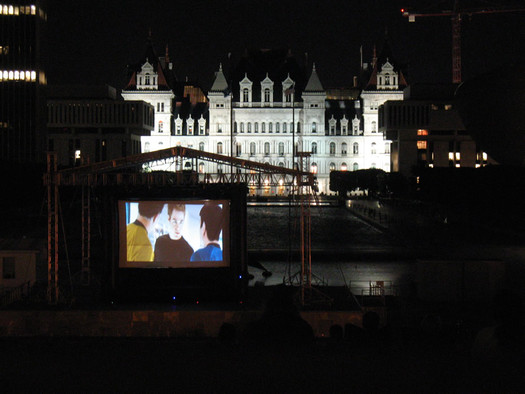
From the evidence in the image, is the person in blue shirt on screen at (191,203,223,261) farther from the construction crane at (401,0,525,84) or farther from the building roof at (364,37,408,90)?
the construction crane at (401,0,525,84)

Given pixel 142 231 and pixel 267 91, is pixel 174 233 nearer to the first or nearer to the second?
pixel 142 231

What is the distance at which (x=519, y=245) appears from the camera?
1064 inches

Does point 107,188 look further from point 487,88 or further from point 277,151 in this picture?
point 277,151

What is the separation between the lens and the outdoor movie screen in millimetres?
14758

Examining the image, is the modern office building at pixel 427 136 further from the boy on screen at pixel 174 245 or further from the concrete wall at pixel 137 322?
the concrete wall at pixel 137 322

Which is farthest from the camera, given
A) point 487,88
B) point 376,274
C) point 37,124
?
point 37,124

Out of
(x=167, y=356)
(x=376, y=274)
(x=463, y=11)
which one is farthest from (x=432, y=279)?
(x=463, y=11)

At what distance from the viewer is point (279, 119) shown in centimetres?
7938

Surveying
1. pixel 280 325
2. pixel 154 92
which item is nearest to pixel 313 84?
pixel 154 92

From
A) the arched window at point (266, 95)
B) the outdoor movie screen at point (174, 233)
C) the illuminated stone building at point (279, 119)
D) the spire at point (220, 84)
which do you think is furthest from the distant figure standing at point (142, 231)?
the arched window at point (266, 95)

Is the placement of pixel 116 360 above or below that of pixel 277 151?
below

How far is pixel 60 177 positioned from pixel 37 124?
2415 inches

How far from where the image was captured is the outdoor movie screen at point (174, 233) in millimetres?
14758

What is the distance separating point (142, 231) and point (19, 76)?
6233cm
